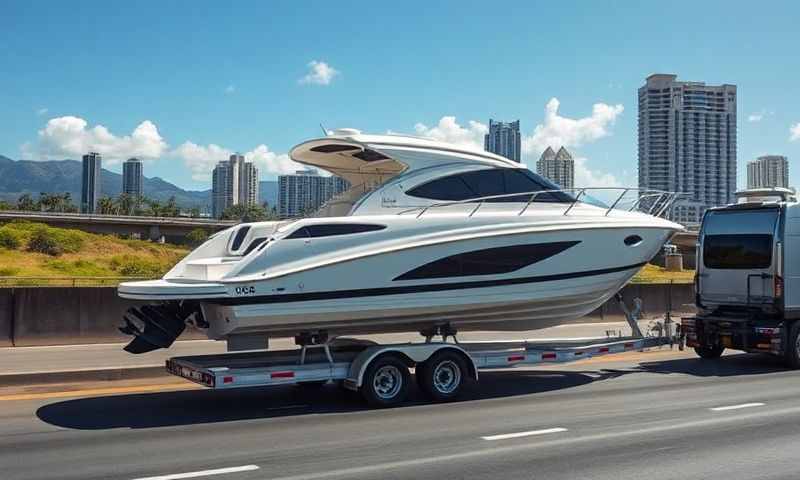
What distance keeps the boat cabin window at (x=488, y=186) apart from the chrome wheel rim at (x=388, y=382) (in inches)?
117

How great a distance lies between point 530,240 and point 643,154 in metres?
79.6

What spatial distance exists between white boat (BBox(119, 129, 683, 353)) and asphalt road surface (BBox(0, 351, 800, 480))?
4.12 feet

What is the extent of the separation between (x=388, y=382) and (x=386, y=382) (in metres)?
0.03

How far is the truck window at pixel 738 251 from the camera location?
14.3 m

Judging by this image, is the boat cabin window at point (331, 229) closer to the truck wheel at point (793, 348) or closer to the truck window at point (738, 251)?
the truck window at point (738, 251)

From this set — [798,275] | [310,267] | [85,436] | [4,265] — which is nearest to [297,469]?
[85,436]

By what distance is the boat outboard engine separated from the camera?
10555 millimetres

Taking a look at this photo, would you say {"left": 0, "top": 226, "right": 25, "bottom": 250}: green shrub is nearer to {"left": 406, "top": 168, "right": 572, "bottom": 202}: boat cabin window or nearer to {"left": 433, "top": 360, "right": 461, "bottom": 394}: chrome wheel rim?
{"left": 406, "top": 168, "right": 572, "bottom": 202}: boat cabin window

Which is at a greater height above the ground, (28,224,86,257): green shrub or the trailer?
(28,224,86,257): green shrub

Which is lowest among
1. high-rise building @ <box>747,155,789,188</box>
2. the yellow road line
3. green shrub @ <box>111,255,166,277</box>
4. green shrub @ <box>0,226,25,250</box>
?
the yellow road line

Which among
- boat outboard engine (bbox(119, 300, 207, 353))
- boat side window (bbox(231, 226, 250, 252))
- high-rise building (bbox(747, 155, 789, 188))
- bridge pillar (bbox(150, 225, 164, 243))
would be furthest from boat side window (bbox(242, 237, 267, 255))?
bridge pillar (bbox(150, 225, 164, 243))

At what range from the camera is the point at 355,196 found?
527 inches

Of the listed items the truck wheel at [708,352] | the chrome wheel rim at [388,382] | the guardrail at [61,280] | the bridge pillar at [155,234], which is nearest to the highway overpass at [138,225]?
the bridge pillar at [155,234]

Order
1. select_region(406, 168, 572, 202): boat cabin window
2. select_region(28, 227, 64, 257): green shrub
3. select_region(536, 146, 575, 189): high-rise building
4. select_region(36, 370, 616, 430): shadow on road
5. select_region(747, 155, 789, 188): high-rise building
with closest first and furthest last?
select_region(36, 370, 616, 430): shadow on road, select_region(406, 168, 572, 202): boat cabin window, select_region(536, 146, 575, 189): high-rise building, select_region(747, 155, 789, 188): high-rise building, select_region(28, 227, 64, 257): green shrub
